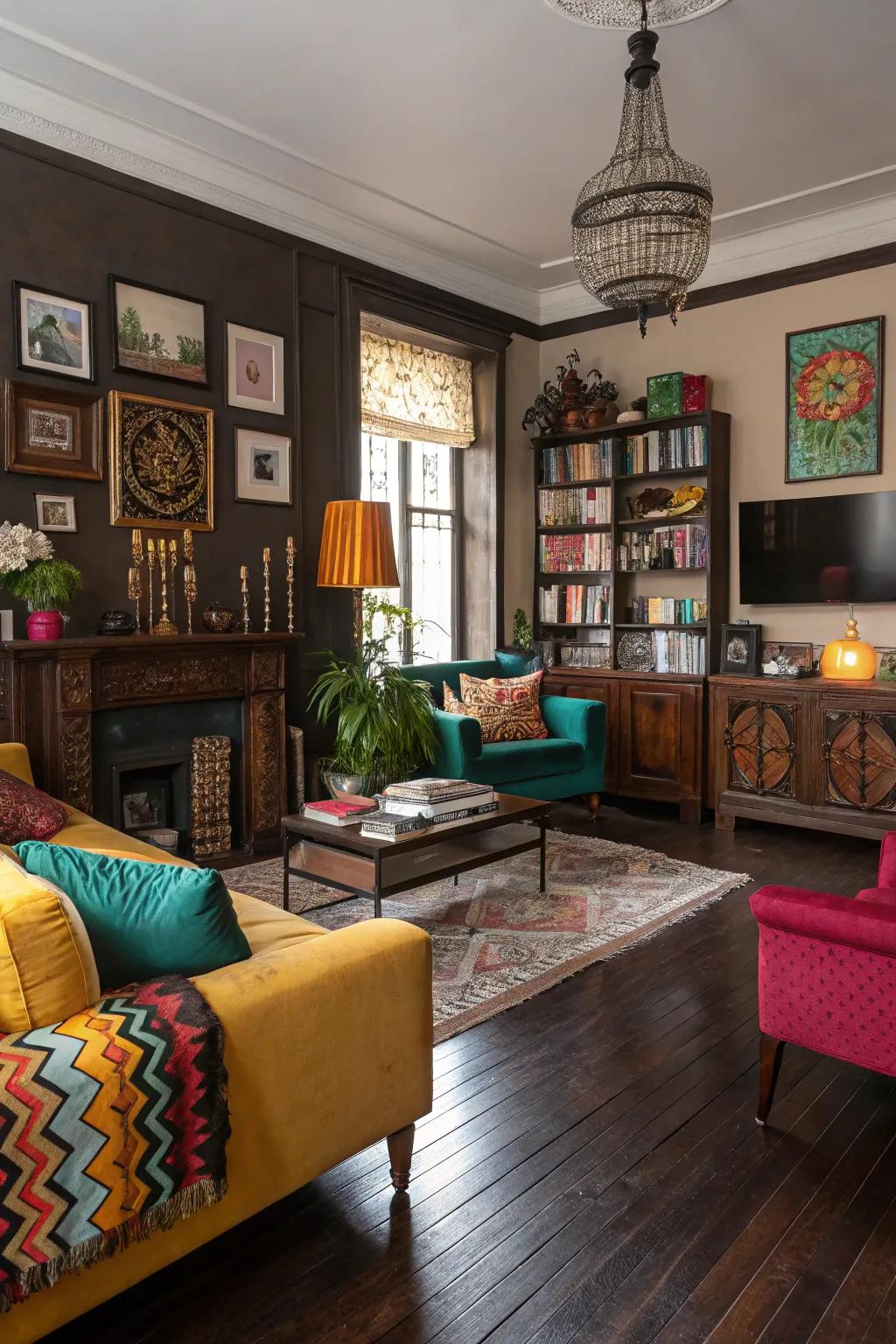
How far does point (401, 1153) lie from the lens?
1896mm

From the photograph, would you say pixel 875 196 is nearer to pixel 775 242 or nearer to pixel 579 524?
pixel 775 242

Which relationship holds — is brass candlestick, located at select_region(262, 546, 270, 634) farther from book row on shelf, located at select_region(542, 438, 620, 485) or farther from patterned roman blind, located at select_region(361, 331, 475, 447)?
book row on shelf, located at select_region(542, 438, 620, 485)

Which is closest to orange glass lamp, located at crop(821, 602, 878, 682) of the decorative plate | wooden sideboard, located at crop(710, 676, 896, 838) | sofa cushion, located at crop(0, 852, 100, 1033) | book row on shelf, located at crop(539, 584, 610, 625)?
wooden sideboard, located at crop(710, 676, 896, 838)

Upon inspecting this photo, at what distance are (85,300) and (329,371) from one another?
138 cm

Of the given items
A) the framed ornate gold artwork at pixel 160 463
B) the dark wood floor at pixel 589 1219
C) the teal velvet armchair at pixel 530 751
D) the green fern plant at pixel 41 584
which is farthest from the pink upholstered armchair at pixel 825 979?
the framed ornate gold artwork at pixel 160 463

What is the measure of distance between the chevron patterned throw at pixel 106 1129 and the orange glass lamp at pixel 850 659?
3.98 m

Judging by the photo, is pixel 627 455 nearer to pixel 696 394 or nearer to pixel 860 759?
pixel 696 394

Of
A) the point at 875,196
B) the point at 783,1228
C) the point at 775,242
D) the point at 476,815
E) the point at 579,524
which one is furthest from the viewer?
the point at 579,524

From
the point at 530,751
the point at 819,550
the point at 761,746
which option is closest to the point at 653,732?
the point at 761,746

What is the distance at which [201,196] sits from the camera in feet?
14.2

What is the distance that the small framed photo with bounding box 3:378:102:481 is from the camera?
12.2ft

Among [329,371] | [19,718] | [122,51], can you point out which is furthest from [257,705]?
[122,51]

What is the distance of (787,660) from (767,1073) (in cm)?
314

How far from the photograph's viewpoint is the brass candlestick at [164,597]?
13.5ft
